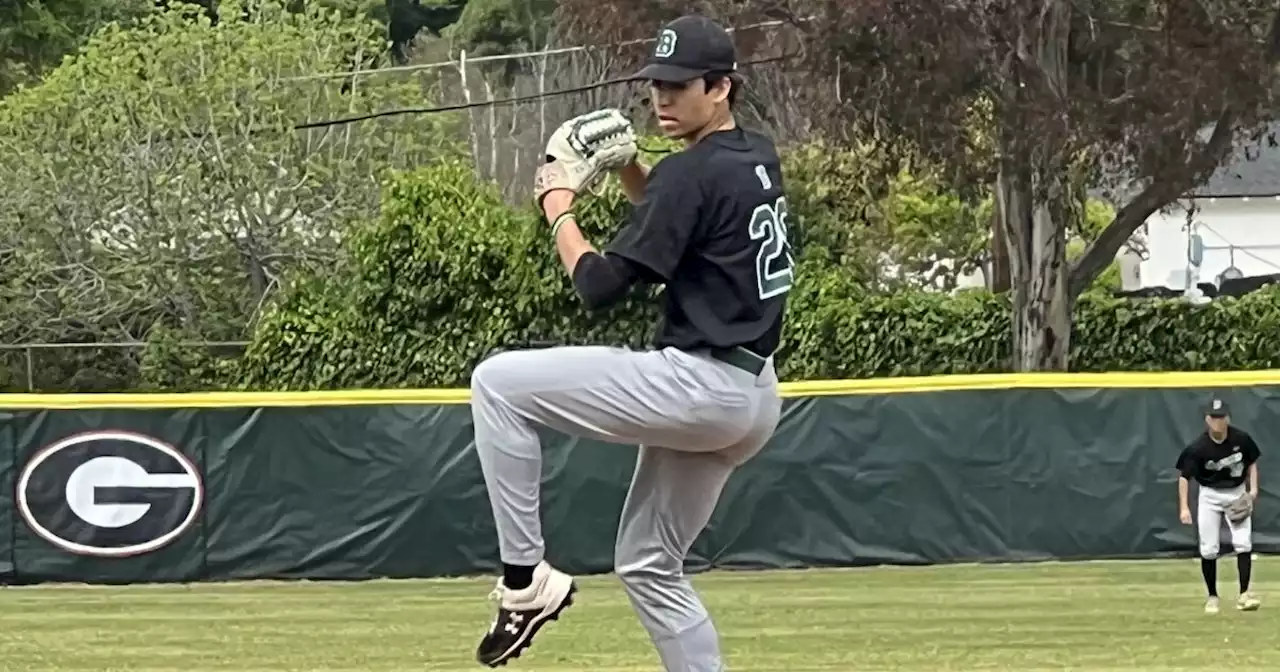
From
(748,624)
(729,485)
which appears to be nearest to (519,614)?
(748,624)

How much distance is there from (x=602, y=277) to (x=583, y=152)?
17.9 inches

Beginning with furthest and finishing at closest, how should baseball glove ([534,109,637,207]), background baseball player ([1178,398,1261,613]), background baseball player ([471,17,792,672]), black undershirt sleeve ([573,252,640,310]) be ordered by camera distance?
background baseball player ([1178,398,1261,613])
baseball glove ([534,109,637,207])
background baseball player ([471,17,792,672])
black undershirt sleeve ([573,252,640,310])

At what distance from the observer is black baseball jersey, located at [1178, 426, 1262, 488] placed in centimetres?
1564

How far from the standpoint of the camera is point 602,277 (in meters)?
5.54

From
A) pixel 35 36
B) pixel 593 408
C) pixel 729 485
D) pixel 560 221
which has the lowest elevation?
pixel 729 485

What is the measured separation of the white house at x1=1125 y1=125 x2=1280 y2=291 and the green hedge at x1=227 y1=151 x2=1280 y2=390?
2291 centimetres

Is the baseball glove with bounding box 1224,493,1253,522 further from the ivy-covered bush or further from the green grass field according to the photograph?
the ivy-covered bush

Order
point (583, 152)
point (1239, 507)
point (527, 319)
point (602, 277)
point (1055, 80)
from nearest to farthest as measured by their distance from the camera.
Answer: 1. point (602, 277)
2. point (583, 152)
3. point (1239, 507)
4. point (1055, 80)
5. point (527, 319)

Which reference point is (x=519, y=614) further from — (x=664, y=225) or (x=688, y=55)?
(x=688, y=55)

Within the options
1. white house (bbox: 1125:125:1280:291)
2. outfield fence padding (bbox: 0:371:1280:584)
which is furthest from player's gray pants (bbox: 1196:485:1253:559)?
white house (bbox: 1125:125:1280:291)

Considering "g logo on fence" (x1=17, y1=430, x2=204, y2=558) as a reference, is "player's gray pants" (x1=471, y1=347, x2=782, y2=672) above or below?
above

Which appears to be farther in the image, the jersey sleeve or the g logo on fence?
the g logo on fence

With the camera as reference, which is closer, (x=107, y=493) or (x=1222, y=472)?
(x=1222, y=472)

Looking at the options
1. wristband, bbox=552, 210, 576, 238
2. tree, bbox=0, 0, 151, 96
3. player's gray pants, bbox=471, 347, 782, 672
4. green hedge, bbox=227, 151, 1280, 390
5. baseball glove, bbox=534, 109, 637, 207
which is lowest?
green hedge, bbox=227, 151, 1280, 390
